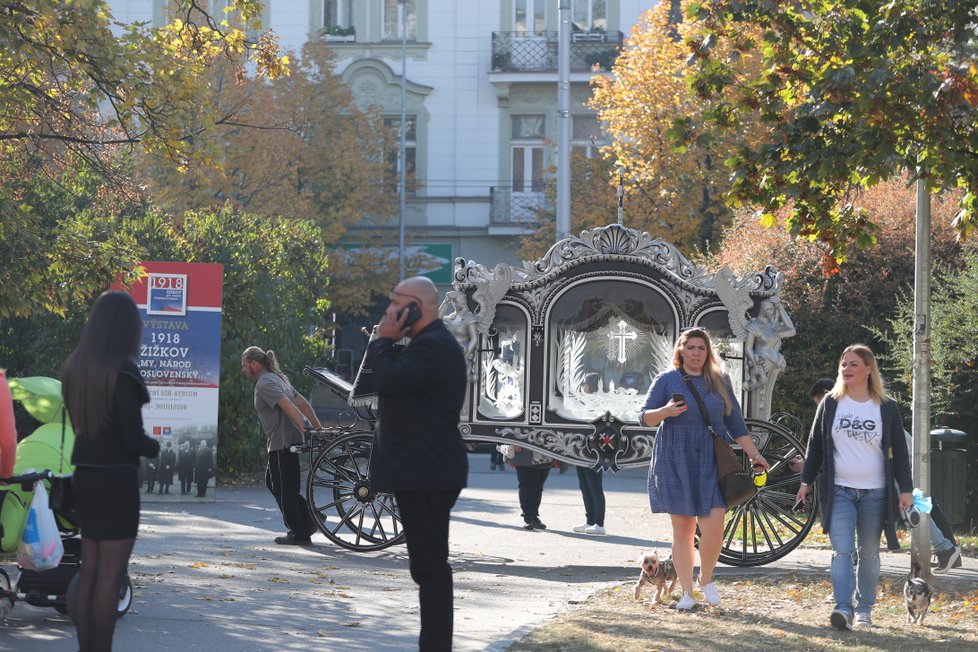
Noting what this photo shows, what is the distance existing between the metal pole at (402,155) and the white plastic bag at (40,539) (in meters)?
32.8

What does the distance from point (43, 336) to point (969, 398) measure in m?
11.9

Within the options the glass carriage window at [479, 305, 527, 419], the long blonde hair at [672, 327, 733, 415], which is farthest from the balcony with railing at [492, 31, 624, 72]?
the long blonde hair at [672, 327, 733, 415]

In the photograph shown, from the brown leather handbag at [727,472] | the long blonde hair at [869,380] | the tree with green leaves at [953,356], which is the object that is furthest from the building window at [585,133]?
the long blonde hair at [869,380]

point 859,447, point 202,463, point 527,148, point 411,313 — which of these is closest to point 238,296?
point 202,463

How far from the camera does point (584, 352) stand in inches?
500

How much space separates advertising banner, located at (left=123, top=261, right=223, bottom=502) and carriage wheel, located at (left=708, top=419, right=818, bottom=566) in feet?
22.6

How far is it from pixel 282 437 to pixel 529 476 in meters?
2.93

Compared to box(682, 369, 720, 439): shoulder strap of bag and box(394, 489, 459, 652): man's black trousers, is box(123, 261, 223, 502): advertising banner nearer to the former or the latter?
box(682, 369, 720, 439): shoulder strap of bag

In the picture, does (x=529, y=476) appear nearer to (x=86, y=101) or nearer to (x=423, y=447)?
(x=86, y=101)

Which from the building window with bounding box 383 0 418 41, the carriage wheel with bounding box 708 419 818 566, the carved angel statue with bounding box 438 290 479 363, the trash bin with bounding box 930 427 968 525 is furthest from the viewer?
the building window with bounding box 383 0 418 41

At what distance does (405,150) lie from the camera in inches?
1678

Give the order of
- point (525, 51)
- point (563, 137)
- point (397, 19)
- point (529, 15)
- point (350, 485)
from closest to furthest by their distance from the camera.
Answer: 1. point (350, 485)
2. point (563, 137)
3. point (525, 51)
4. point (529, 15)
5. point (397, 19)

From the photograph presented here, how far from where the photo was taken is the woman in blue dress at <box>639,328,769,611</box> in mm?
9000

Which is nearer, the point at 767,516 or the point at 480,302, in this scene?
the point at 767,516
